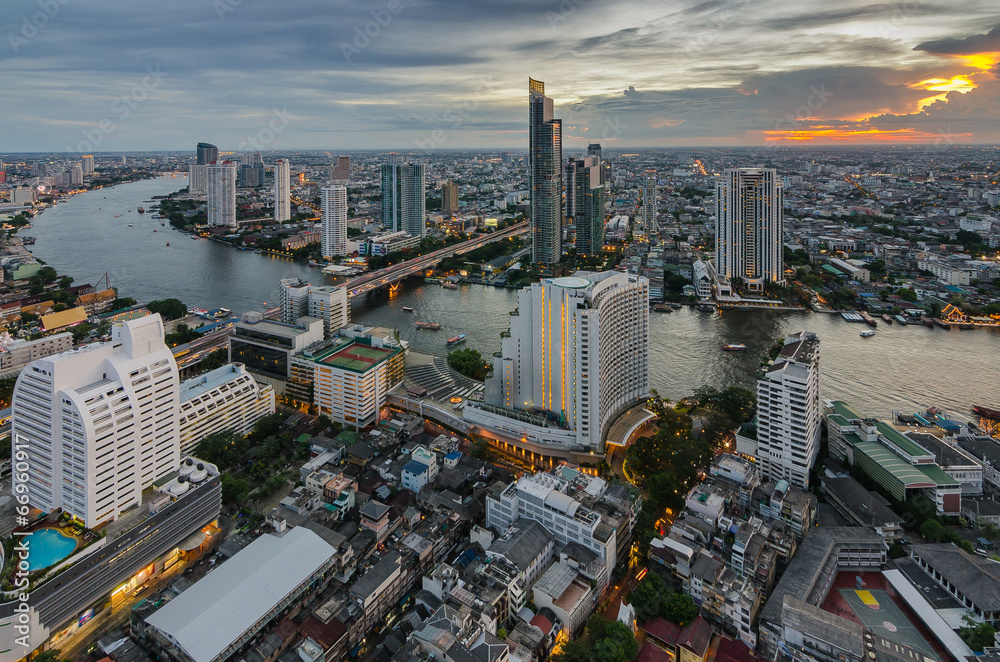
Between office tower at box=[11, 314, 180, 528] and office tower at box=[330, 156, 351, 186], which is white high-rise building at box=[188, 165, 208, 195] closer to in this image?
office tower at box=[330, 156, 351, 186]

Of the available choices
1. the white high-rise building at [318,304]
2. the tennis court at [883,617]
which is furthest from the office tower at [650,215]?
the tennis court at [883,617]

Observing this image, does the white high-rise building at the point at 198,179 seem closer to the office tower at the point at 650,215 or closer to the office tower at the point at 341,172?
the office tower at the point at 341,172

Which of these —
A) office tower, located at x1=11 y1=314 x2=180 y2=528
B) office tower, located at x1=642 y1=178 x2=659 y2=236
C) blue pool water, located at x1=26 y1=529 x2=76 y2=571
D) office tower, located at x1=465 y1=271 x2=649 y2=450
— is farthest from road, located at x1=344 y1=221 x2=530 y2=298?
blue pool water, located at x1=26 y1=529 x2=76 y2=571

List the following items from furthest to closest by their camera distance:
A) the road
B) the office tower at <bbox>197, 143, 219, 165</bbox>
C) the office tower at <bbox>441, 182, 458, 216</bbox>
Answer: the office tower at <bbox>197, 143, 219, 165</bbox>, the office tower at <bbox>441, 182, 458, 216</bbox>, the road

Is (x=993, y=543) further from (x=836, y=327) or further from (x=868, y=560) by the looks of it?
(x=836, y=327)

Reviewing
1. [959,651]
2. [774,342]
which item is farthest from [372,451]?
[774,342]
